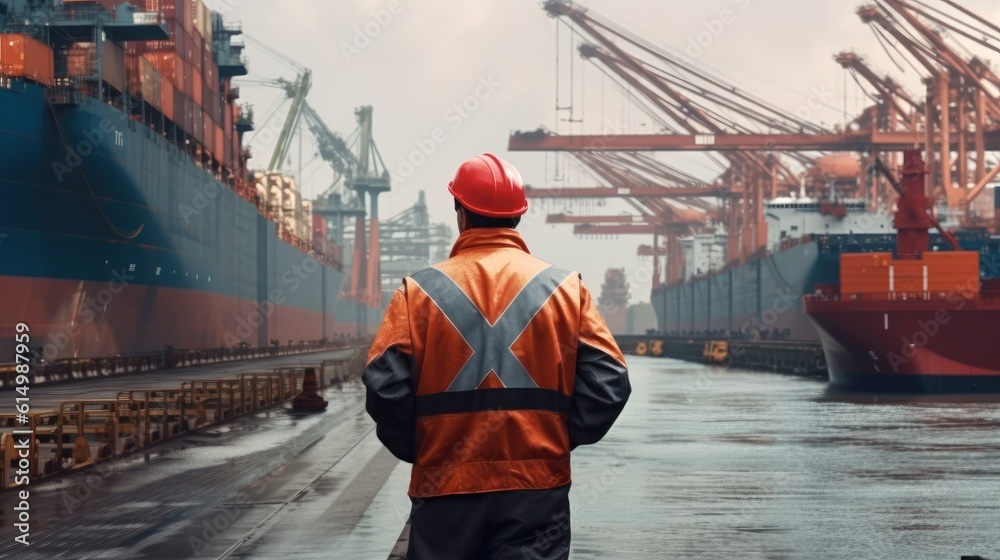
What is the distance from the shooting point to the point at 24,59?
51125 millimetres

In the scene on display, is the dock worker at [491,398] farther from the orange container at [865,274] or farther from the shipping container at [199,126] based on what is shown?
the shipping container at [199,126]

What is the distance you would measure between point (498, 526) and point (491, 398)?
0.40 meters

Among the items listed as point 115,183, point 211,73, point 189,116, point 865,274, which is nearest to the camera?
point 865,274

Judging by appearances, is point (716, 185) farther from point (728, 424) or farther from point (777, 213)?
point (728, 424)

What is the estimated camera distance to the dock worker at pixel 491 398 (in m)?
4.39

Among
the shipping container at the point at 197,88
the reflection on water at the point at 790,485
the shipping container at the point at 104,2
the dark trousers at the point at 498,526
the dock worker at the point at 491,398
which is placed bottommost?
the reflection on water at the point at 790,485

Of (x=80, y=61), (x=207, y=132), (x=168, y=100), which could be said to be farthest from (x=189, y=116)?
(x=80, y=61)

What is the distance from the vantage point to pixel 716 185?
118 metres

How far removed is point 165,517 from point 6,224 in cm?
3680

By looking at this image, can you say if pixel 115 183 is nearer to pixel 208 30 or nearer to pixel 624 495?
pixel 208 30

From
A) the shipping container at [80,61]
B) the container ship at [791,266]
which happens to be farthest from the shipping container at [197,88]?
the container ship at [791,266]

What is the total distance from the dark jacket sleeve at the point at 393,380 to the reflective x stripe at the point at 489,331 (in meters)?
0.13

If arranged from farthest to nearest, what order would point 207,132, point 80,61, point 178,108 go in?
1. point 207,132
2. point 178,108
3. point 80,61

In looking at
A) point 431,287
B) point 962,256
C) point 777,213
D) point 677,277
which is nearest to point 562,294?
point 431,287
